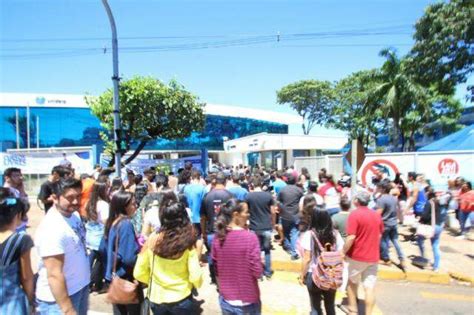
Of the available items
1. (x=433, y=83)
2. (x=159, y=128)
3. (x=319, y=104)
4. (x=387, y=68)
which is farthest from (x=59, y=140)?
(x=433, y=83)

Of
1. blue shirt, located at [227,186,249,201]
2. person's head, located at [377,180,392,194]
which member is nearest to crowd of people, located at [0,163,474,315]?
person's head, located at [377,180,392,194]

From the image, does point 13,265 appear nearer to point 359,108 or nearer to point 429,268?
point 429,268

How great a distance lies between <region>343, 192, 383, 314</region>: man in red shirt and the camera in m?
4.21

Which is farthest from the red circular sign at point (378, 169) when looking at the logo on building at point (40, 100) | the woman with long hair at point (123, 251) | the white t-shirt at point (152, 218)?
the logo on building at point (40, 100)

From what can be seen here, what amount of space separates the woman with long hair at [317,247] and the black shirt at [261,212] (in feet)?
7.39

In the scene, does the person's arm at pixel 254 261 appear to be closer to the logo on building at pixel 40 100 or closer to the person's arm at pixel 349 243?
the person's arm at pixel 349 243

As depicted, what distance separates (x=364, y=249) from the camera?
4.21 metres

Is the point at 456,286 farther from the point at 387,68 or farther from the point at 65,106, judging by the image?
the point at 65,106

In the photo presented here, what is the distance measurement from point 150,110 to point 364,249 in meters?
14.7

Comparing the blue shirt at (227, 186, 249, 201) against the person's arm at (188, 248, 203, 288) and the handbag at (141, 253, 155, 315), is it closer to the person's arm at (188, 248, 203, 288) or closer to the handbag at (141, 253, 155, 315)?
the handbag at (141, 253, 155, 315)

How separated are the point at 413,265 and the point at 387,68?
60.5ft

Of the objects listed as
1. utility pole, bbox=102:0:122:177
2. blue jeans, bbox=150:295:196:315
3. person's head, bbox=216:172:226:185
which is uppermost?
utility pole, bbox=102:0:122:177

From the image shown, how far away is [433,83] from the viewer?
63.6 feet

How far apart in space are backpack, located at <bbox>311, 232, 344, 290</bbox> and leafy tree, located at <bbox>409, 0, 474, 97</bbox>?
17.0 meters
